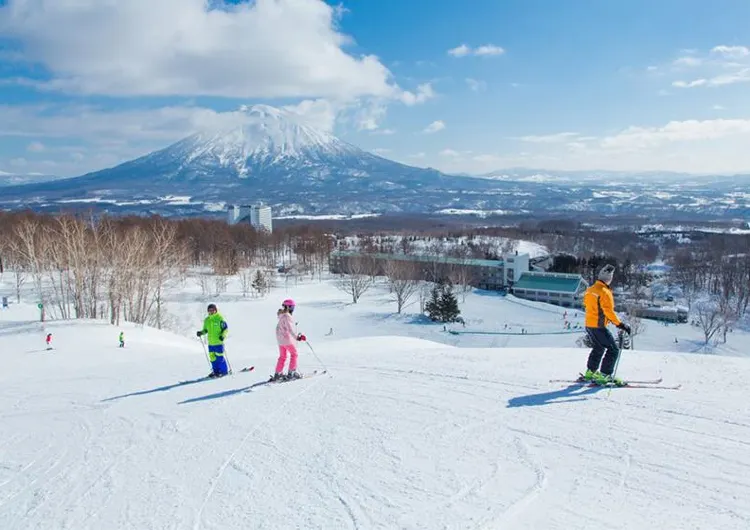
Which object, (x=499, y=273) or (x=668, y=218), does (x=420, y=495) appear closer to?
(x=499, y=273)

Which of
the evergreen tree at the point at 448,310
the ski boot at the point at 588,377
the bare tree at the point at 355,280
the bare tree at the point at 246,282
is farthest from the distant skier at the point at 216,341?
the bare tree at the point at 246,282

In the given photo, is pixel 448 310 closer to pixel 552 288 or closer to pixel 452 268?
pixel 552 288

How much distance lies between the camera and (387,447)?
5012mm

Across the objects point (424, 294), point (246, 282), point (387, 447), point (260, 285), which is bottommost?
point (424, 294)

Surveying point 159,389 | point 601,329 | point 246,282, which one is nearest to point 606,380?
point 601,329

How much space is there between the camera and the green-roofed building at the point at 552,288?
158 ft

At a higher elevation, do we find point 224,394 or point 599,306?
point 599,306

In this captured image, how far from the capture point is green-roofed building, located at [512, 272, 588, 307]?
48062 millimetres

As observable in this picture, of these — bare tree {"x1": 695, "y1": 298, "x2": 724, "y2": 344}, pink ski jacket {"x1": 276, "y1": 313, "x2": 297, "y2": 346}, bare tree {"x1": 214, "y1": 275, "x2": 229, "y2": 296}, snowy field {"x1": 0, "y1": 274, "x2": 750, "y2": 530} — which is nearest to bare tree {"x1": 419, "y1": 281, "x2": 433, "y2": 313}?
bare tree {"x1": 214, "y1": 275, "x2": 229, "y2": 296}

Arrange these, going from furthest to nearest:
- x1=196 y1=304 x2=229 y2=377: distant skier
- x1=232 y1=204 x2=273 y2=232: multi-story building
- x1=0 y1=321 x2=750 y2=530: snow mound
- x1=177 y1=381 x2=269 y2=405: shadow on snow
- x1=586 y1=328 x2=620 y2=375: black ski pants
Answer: x1=232 y1=204 x2=273 y2=232: multi-story building → x1=196 y1=304 x2=229 y2=377: distant skier → x1=177 y1=381 x2=269 y2=405: shadow on snow → x1=586 y1=328 x2=620 y2=375: black ski pants → x1=0 y1=321 x2=750 y2=530: snow mound

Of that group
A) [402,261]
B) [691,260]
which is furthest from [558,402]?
[691,260]

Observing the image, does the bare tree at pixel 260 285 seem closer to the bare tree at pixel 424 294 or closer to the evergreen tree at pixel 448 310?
the bare tree at pixel 424 294

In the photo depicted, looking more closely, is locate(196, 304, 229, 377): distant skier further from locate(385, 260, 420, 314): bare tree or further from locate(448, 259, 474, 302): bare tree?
locate(448, 259, 474, 302): bare tree

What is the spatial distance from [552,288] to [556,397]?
46.2 metres
